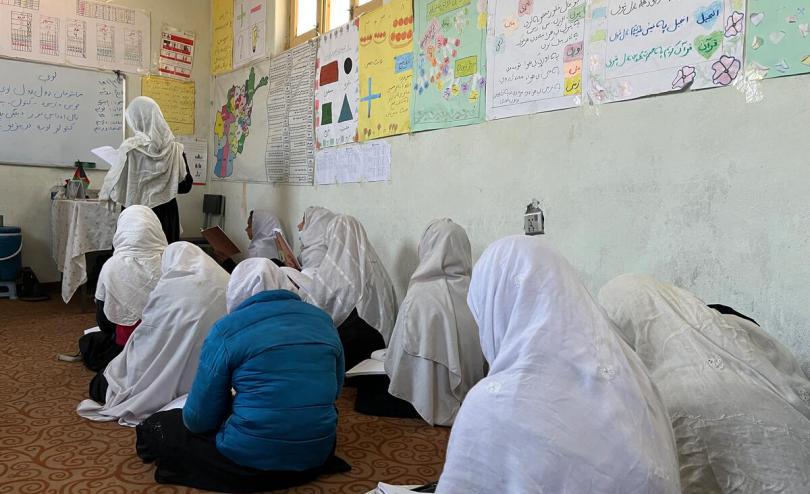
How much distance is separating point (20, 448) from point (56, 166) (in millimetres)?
3751

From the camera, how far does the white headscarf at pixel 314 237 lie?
12.3ft

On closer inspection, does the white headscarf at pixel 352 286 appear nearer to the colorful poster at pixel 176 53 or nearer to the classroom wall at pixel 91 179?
the classroom wall at pixel 91 179

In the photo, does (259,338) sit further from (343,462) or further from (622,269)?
(622,269)

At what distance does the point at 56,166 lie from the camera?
211 inches

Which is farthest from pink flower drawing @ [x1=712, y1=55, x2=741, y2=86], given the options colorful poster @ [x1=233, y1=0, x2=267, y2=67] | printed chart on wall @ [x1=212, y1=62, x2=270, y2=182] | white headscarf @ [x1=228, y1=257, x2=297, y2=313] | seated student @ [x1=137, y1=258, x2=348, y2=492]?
colorful poster @ [x1=233, y1=0, x2=267, y2=67]

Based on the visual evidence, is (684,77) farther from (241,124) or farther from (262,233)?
(241,124)

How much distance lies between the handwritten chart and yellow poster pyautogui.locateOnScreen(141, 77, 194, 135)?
286 mm

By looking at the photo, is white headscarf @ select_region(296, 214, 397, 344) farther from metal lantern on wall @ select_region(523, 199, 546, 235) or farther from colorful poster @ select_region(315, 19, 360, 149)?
colorful poster @ select_region(315, 19, 360, 149)

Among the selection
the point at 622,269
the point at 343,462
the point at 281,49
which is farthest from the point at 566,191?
the point at 281,49

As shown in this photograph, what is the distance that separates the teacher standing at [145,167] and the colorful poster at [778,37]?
150 inches

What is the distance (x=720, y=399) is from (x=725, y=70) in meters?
1.37

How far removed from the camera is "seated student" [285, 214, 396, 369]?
330 cm

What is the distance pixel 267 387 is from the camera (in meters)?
1.84

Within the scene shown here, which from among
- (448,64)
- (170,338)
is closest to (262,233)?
(448,64)
